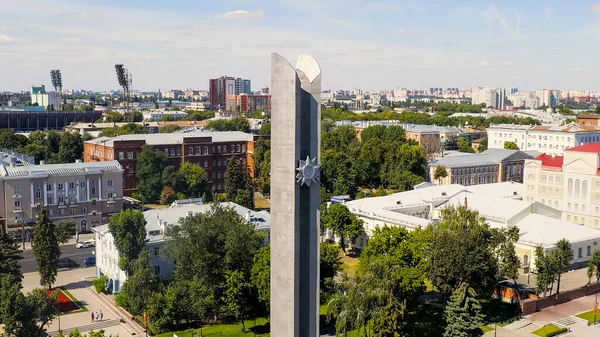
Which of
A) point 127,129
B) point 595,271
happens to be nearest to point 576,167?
point 595,271

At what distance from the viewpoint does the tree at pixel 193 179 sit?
218 ft

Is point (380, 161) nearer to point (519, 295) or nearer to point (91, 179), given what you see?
point (91, 179)

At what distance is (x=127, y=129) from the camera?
96.9 meters

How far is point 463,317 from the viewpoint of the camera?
2928 cm

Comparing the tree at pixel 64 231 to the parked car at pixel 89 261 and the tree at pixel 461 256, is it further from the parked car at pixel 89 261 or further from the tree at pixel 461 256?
the tree at pixel 461 256

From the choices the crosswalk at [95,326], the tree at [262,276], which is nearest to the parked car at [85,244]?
the crosswalk at [95,326]

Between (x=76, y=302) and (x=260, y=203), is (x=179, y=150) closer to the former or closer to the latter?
(x=260, y=203)

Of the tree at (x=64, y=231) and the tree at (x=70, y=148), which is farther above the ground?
the tree at (x=70, y=148)

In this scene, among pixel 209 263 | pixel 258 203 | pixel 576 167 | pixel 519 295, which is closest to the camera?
pixel 209 263

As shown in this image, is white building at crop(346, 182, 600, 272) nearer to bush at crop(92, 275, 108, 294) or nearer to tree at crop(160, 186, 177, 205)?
bush at crop(92, 275, 108, 294)

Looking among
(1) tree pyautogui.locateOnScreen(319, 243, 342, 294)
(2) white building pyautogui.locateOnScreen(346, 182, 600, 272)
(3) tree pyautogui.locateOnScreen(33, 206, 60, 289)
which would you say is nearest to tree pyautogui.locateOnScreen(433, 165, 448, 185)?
(2) white building pyautogui.locateOnScreen(346, 182, 600, 272)

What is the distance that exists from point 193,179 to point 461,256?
132ft

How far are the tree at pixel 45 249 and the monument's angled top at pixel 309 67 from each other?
23.3m

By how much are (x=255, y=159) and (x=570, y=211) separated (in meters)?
36.0
